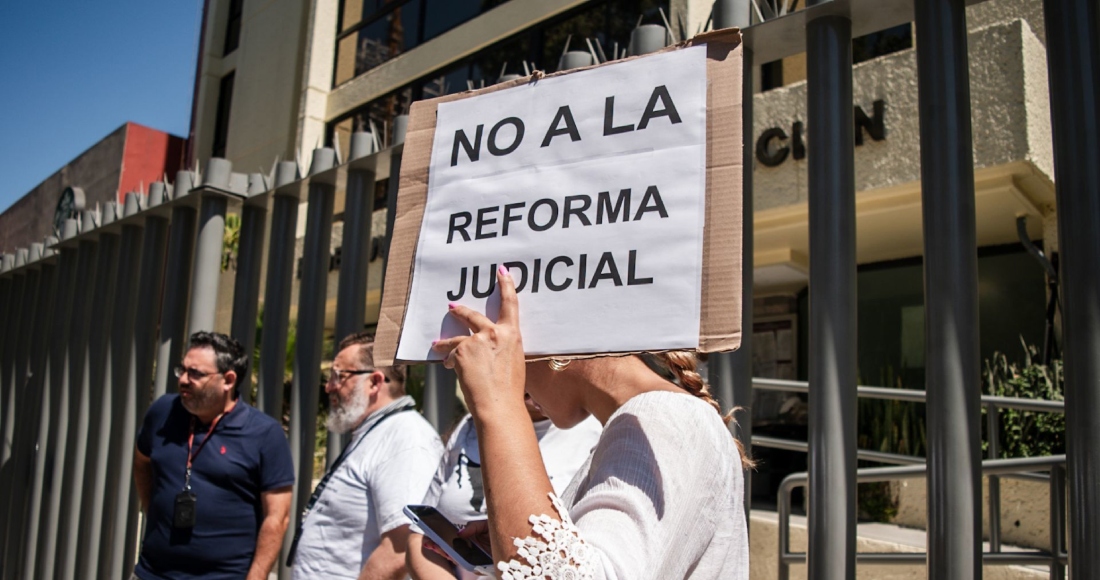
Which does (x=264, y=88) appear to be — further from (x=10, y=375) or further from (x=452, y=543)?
(x=452, y=543)

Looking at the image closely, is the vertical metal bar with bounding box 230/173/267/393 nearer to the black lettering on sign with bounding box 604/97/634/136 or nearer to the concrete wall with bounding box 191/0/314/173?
the black lettering on sign with bounding box 604/97/634/136

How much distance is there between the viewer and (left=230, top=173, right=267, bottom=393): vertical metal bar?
3.82m

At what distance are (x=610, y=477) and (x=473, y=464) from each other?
52.1 inches

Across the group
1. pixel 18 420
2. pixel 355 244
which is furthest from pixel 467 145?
pixel 18 420

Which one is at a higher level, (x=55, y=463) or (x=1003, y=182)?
(x=1003, y=182)

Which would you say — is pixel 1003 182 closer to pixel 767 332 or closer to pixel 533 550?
pixel 767 332

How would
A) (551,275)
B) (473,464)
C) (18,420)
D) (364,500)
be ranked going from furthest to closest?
(18,420)
(364,500)
(473,464)
(551,275)

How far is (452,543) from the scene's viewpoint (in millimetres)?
1745

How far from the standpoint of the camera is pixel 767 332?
38.8ft

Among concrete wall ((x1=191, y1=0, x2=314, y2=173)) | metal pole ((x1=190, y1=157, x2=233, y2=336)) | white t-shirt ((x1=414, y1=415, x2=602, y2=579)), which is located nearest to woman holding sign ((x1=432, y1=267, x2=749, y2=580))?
white t-shirt ((x1=414, y1=415, x2=602, y2=579))

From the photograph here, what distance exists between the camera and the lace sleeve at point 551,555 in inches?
49.2

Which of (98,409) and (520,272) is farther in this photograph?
(98,409)

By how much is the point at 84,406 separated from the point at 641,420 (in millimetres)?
3954

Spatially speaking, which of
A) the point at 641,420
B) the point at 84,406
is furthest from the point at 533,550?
the point at 84,406
